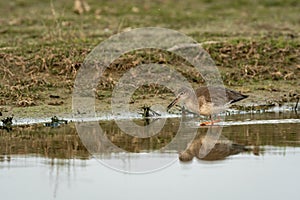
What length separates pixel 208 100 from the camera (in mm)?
10852

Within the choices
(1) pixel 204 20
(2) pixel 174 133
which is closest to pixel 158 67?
(2) pixel 174 133

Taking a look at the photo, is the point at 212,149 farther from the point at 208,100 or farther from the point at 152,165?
the point at 208,100

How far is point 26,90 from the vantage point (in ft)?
39.7

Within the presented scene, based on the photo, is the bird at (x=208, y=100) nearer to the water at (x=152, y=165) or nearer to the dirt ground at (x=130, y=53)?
the water at (x=152, y=165)

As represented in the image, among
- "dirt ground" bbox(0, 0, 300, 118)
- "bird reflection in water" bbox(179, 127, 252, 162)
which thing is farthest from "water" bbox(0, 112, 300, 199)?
"dirt ground" bbox(0, 0, 300, 118)

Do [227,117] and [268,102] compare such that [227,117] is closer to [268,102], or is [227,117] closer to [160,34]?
[268,102]

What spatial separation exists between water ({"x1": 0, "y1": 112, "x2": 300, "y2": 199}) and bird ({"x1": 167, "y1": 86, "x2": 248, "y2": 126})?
1.12ft

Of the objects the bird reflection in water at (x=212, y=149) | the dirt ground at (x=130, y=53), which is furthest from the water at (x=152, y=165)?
the dirt ground at (x=130, y=53)

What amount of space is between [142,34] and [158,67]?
249cm

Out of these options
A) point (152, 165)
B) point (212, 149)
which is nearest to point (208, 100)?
point (212, 149)

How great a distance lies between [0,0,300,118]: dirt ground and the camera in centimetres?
1218

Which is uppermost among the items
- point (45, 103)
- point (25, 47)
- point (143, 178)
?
point (25, 47)

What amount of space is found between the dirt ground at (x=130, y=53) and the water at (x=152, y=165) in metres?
1.68

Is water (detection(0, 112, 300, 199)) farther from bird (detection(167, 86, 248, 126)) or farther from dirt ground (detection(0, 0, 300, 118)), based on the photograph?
dirt ground (detection(0, 0, 300, 118))
